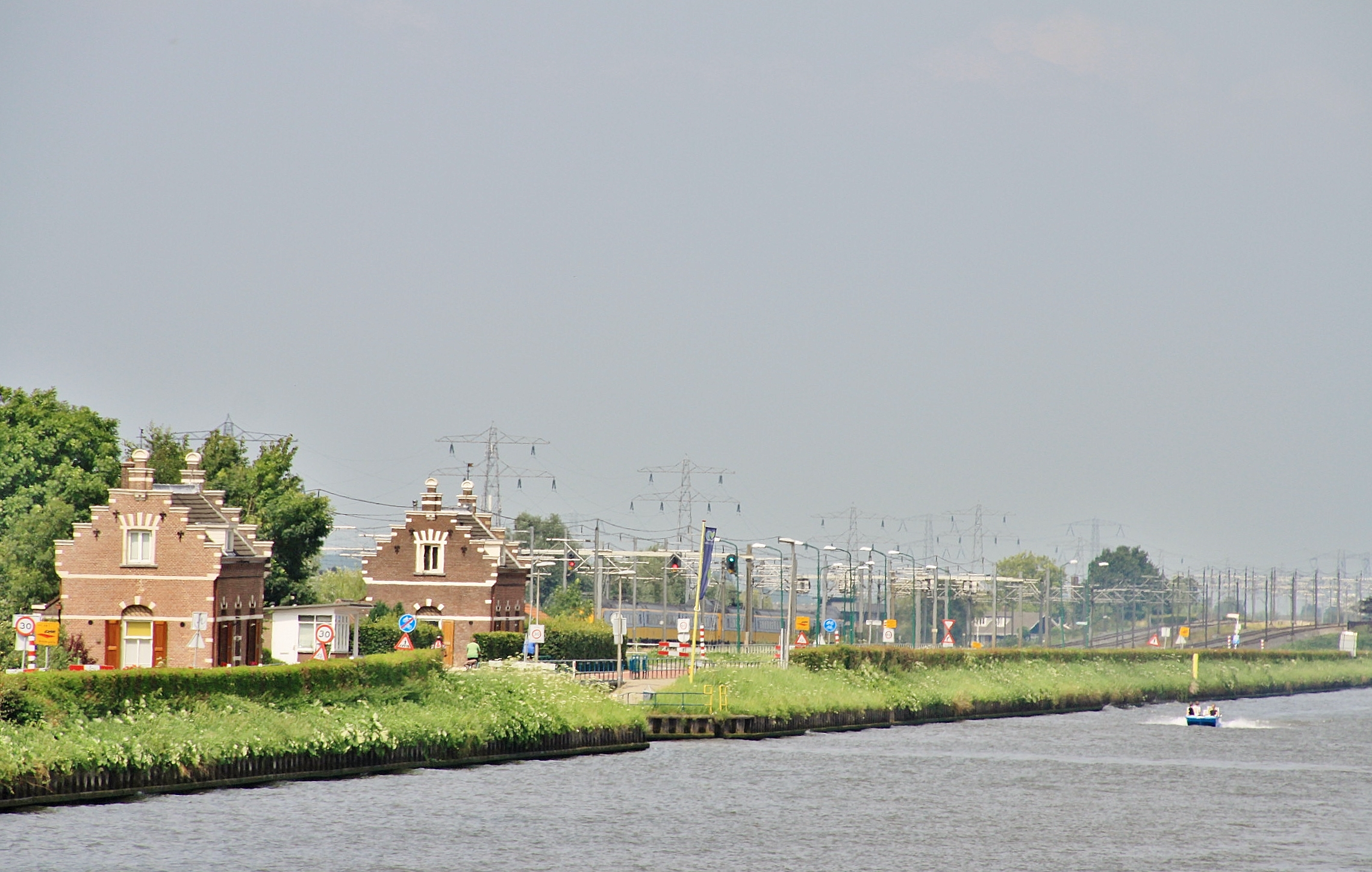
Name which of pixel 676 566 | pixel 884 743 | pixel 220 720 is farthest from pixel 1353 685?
pixel 220 720

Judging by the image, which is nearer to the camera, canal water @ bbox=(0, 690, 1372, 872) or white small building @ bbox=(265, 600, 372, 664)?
canal water @ bbox=(0, 690, 1372, 872)

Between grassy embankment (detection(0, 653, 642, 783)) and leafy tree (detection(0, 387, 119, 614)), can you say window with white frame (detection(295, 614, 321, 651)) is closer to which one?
leafy tree (detection(0, 387, 119, 614))

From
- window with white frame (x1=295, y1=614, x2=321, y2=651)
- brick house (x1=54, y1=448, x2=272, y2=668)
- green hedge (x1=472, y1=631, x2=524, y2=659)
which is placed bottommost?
green hedge (x1=472, y1=631, x2=524, y2=659)

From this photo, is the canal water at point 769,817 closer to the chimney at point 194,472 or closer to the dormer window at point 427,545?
the dormer window at point 427,545

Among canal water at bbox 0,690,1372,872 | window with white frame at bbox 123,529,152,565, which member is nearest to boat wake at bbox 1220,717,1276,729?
canal water at bbox 0,690,1372,872

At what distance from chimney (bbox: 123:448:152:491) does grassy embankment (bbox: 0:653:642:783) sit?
19549 mm

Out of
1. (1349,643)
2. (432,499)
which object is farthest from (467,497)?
(1349,643)

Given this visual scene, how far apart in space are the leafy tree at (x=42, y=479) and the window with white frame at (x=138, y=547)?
737 cm

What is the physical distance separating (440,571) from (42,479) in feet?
76.2

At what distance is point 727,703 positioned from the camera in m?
81.6

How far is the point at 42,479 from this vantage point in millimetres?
97312

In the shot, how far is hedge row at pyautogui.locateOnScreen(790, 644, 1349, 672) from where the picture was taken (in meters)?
94.4

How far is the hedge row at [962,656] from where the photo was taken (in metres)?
94.4

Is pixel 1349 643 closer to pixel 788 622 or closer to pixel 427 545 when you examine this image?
pixel 788 622
